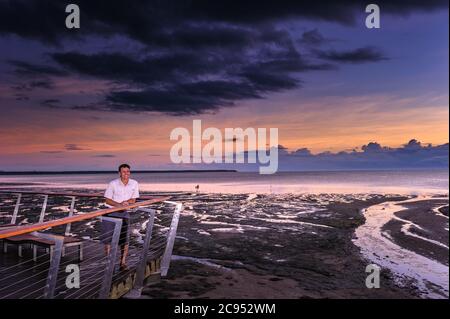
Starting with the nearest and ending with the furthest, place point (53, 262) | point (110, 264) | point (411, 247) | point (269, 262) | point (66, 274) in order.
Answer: point (53, 262) < point (110, 264) < point (66, 274) < point (269, 262) < point (411, 247)

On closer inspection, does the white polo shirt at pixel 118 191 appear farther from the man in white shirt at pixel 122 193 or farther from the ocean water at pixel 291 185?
the ocean water at pixel 291 185

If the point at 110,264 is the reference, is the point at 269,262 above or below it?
below

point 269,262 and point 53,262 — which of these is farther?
point 269,262

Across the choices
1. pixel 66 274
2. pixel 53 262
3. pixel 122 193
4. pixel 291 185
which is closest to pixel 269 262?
pixel 122 193

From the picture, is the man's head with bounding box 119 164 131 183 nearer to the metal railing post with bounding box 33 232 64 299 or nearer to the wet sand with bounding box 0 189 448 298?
the wet sand with bounding box 0 189 448 298

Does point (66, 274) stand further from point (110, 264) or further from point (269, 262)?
point (269, 262)

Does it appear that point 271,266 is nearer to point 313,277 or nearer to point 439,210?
point 313,277

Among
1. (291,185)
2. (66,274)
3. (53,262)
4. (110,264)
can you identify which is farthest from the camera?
(291,185)

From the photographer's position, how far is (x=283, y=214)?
20484mm

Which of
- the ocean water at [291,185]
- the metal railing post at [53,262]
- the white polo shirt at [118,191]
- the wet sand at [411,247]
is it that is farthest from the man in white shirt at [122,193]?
the ocean water at [291,185]

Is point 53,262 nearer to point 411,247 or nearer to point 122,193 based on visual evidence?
point 122,193

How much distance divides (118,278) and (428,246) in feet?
35.7

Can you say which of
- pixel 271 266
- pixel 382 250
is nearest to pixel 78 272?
pixel 271 266
